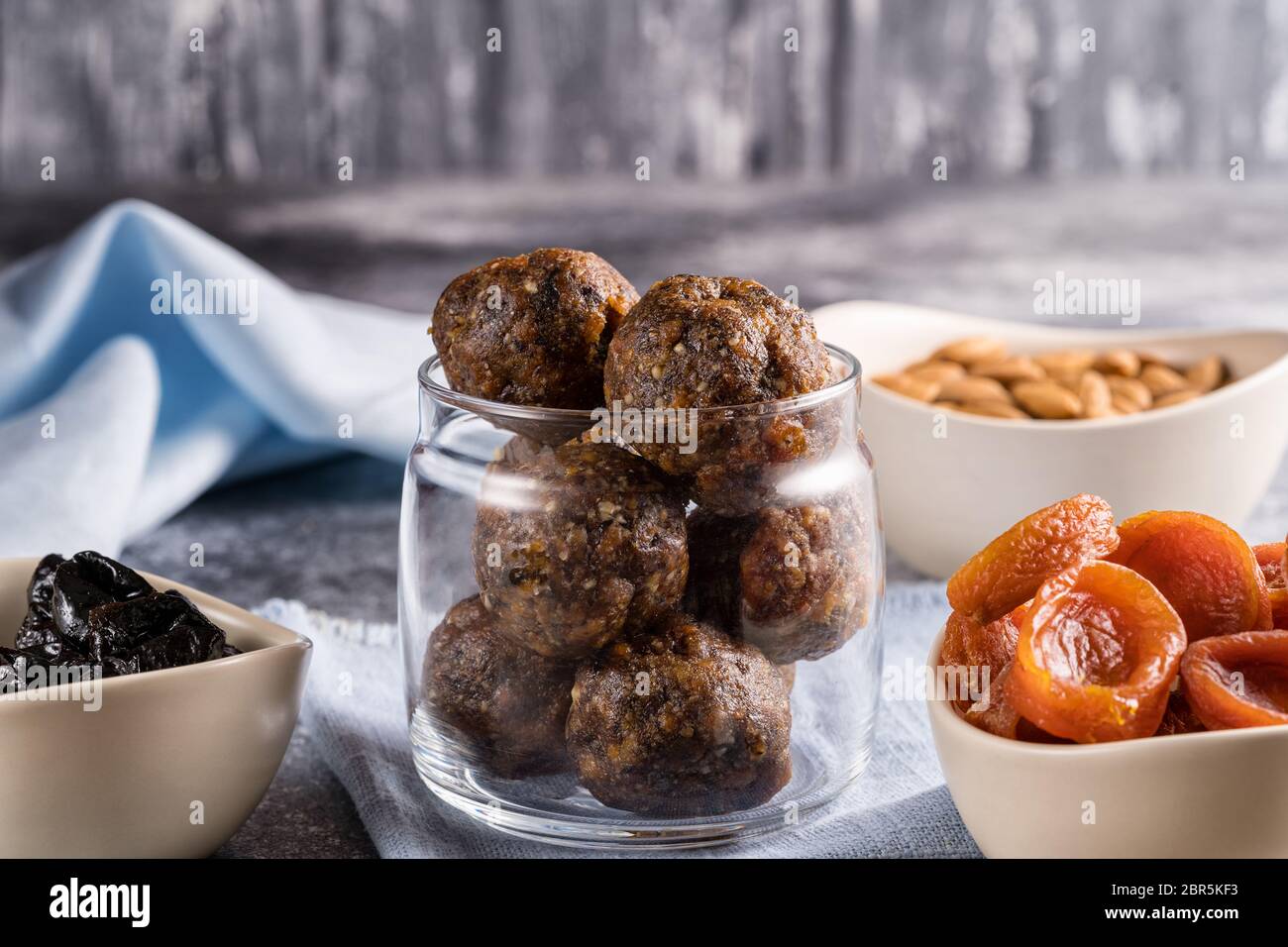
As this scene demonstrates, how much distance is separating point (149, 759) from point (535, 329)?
397 millimetres

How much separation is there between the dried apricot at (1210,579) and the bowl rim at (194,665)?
617 millimetres

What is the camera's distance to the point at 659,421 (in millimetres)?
1000

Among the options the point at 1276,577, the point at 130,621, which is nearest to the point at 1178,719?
the point at 1276,577

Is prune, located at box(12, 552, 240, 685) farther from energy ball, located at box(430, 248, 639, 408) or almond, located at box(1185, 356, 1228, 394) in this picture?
almond, located at box(1185, 356, 1228, 394)

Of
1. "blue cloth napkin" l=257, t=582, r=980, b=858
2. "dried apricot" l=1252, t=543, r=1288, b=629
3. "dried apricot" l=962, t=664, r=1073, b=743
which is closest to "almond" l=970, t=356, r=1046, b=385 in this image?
"blue cloth napkin" l=257, t=582, r=980, b=858

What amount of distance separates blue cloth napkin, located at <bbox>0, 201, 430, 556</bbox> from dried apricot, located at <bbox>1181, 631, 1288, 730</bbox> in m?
1.29

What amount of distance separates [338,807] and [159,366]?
1144mm

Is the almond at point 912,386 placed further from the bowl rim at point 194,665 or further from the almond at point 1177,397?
the bowl rim at point 194,665

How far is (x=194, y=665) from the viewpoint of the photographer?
101 cm

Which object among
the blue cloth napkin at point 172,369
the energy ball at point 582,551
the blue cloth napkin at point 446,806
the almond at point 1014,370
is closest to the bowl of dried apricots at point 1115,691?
the blue cloth napkin at point 446,806

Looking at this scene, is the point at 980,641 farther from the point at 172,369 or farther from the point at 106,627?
the point at 172,369

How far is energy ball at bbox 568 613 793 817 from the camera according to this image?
1.01m

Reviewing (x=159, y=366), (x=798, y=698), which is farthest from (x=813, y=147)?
(x=798, y=698)

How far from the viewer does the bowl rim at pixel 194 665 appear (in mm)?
976
